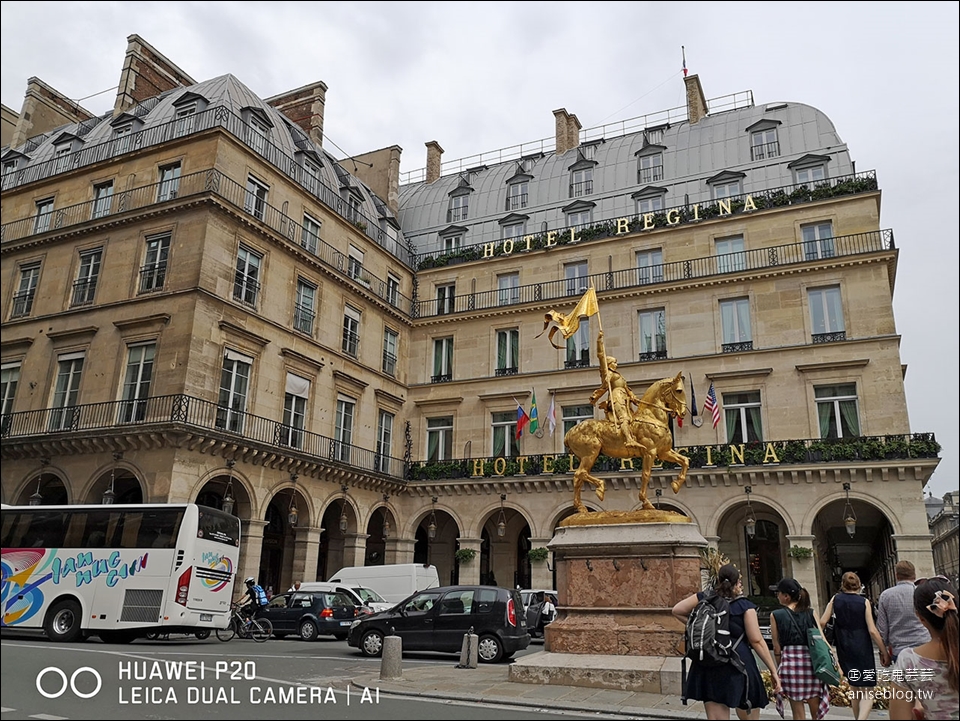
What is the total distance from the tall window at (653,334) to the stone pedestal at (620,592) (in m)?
17.9

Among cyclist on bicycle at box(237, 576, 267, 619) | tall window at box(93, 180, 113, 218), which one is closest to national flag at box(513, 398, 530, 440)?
cyclist on bicycle at box(237, 576, 267, 619)

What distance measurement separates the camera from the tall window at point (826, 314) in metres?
27.0

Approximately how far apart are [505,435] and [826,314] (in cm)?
1352

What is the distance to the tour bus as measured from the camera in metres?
13.7

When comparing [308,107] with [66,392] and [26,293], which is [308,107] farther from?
[66,392]

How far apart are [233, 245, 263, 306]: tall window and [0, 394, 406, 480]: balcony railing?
4.09 metres

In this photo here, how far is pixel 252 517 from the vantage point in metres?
23.4

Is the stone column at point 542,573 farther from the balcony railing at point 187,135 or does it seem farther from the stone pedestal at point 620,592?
the balcony railing at point 187,135

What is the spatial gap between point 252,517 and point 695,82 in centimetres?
2895

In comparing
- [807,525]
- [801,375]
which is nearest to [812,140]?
[801,375]

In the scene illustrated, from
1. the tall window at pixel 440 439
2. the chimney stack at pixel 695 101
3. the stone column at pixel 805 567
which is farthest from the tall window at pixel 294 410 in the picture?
the chimney stack at pixel 695 101

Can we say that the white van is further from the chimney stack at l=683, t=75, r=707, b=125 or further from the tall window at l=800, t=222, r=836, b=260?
the chimney stack at l=683, t=75, r=707, b=125

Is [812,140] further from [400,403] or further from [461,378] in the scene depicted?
[400,403]

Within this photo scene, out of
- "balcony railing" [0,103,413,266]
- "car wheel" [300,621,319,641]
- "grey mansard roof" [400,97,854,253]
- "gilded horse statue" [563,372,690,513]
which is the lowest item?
"car wheel" [300,621,319,641]
